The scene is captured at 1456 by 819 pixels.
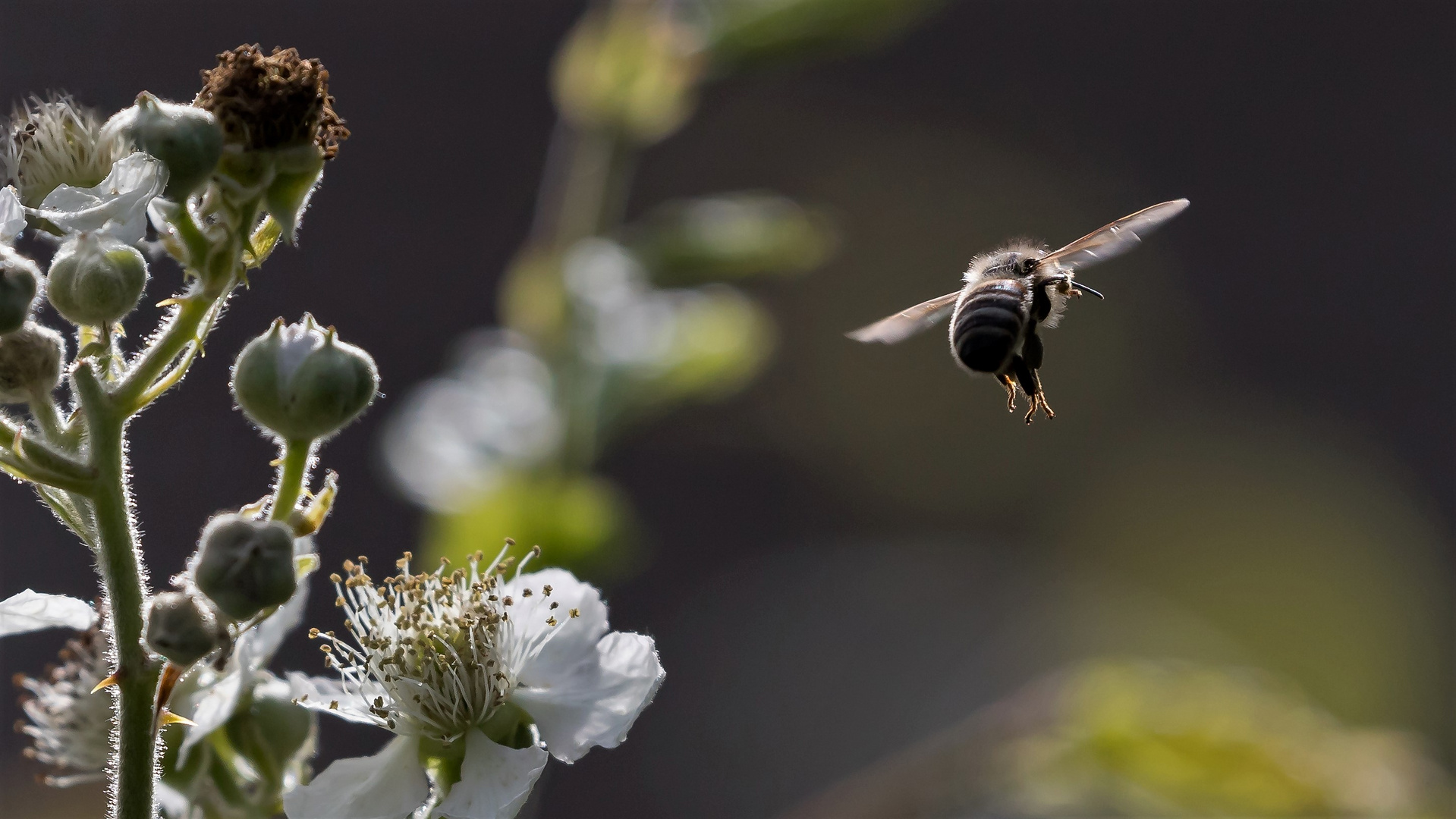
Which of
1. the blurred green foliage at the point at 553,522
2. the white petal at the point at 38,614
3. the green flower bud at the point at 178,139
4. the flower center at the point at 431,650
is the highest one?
the blurred green foliage at the point at 553,522

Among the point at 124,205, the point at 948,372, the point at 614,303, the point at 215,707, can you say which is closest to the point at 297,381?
the point at 124,205

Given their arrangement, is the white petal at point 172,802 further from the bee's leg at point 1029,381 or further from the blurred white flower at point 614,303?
the blurred white flower at point 614,303

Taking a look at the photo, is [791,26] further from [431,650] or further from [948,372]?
[948,372]

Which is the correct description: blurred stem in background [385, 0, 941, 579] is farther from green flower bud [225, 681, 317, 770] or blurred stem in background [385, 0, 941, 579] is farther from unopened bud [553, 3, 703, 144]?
green flower bud [225, 681, 317, 770]

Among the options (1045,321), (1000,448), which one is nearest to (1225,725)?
(1045,321)

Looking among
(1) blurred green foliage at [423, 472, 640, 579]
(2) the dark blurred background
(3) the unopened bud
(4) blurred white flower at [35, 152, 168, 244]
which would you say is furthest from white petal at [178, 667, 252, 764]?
(2) the dark blurred background

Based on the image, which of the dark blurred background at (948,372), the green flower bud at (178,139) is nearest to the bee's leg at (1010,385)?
the green flower bud at (178,139)
